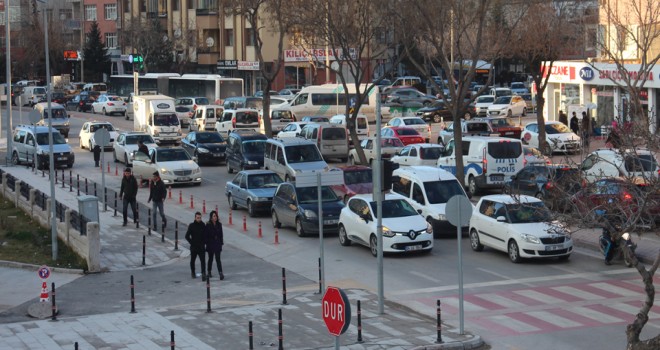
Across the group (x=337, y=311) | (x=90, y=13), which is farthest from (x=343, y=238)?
(x=90, y=13)

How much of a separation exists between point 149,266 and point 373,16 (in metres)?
22.9

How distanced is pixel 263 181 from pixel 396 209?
8.05 meters

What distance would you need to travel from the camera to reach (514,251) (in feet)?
82.5

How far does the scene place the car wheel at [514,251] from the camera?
25016 mm

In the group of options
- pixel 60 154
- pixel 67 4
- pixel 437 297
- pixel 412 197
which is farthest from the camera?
pixel 67 4

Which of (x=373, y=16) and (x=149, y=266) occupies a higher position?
(x=373, y=16)

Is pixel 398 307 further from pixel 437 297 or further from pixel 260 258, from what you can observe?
pixel 260 258

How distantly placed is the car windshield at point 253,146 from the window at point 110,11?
81.5 meters

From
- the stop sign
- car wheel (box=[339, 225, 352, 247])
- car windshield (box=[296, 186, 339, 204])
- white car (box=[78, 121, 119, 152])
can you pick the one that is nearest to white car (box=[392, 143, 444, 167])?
car windshield (box=[296, 186, 339, 204])

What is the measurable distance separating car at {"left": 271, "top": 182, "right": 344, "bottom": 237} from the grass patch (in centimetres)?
615

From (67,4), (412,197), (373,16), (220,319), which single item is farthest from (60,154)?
(67,4)

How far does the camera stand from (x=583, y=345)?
17.6 m

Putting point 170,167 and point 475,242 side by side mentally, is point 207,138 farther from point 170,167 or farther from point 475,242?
point 475,242

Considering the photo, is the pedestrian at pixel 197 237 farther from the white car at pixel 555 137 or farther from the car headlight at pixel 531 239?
the white car at pixel 555 137
